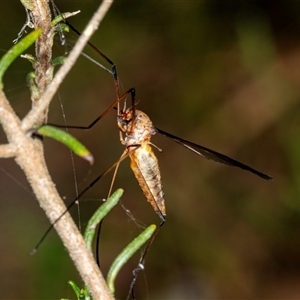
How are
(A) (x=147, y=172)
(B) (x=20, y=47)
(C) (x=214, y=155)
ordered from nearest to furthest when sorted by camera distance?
(B) (x=20, y=47) < (C) (x=214, y=155) < (A) (x=147, y=172)

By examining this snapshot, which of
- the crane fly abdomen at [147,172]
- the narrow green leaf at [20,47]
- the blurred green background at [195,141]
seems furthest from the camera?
the blurred green background at [195,141]

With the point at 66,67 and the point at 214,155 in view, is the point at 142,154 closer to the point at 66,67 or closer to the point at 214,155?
the point at 214,155

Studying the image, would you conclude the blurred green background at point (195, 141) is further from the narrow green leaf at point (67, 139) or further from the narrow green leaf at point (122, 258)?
the narrow green leaf at point (67, 139)

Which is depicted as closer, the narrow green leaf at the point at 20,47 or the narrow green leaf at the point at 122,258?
the narrow green leaf at the point at 20,47

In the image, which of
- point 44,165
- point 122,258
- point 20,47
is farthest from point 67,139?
point 122,258

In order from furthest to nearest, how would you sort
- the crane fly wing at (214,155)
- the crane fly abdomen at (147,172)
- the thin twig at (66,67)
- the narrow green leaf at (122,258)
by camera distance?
1. the crane fly abdomen at (147,172)
2. the crane fly wing at (214,155)
3. the narrow green leaf at (122,258)
4. the thin twig at (66,67)

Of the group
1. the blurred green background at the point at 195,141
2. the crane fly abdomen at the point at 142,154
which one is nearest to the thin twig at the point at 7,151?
the crane fly abdomen at the point at 142,154
